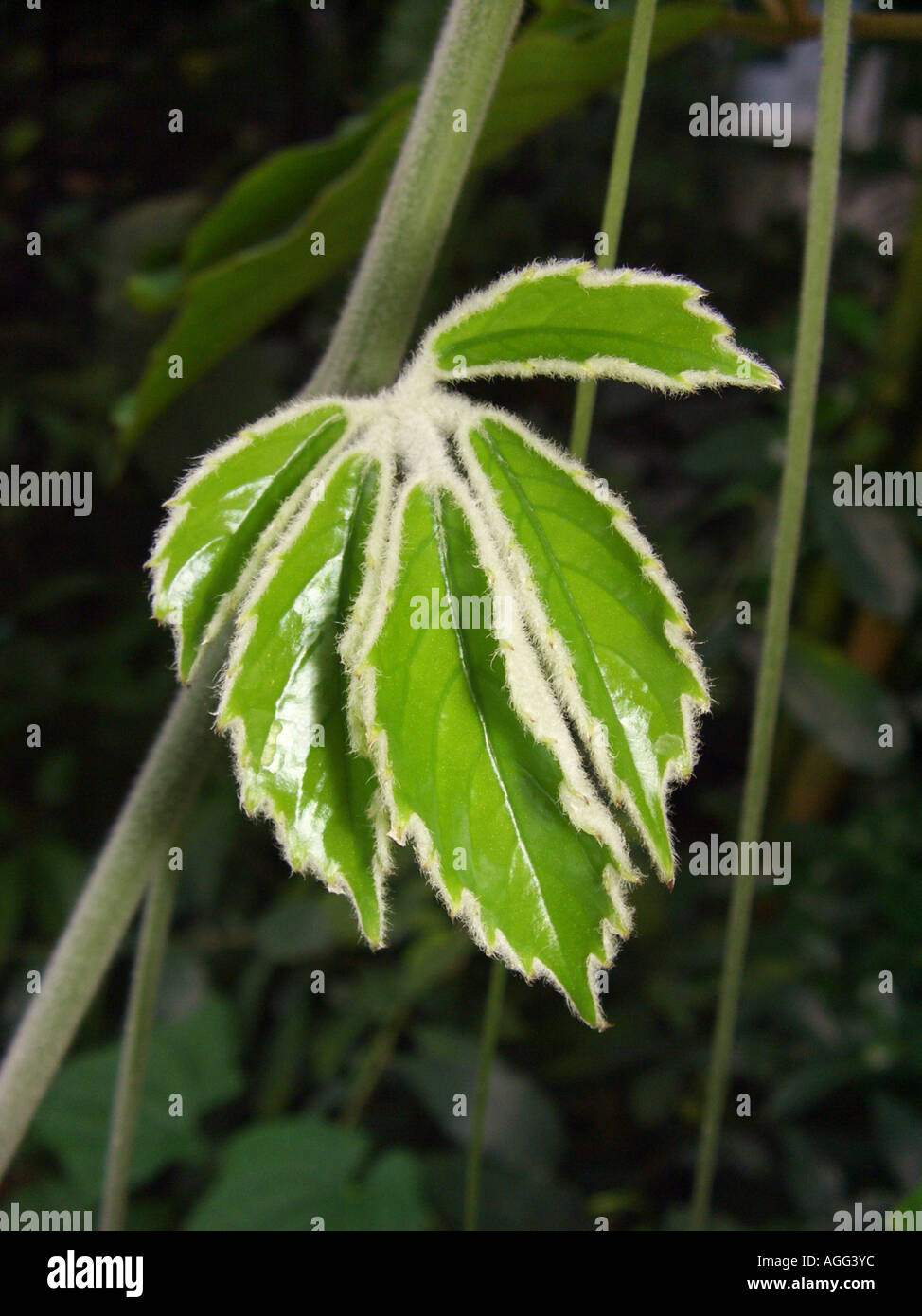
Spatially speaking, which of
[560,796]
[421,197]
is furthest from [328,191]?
[560,796]

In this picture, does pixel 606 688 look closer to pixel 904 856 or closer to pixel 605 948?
pixel 605 948

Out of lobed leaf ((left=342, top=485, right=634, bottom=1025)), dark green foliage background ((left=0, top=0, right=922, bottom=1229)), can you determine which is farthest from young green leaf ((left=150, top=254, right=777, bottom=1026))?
dark green foliage background ((left=0, top=0, right=922, bottom=1229))

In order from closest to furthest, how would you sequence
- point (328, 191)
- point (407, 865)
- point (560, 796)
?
point (560, 796), point (328, 191), point (407, 865)

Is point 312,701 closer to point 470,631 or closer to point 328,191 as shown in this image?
point 470,631

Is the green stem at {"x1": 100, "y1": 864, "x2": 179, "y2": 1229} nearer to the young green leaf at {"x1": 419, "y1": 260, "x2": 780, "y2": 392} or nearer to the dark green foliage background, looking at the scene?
the young green leaf at {"x1": 419, "y1": 260, "x2": 780, "y2": 392}

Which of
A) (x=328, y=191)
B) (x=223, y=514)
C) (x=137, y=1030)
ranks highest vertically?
(x=328, y=191)

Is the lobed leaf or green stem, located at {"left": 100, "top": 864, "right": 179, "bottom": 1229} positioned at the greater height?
the lobed leaf
